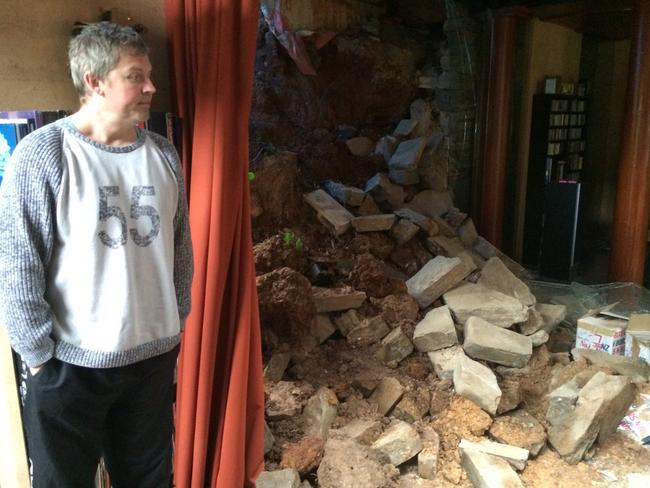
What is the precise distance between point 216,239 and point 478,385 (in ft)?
5.77

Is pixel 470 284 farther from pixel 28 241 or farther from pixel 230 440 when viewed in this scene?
pixel 28 241

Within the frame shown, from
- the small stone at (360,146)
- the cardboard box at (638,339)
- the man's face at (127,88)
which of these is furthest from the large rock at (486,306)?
the man's face at (127,88)

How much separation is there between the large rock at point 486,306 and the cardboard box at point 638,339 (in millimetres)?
665

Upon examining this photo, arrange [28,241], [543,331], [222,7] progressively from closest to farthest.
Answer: [28,241]
[222,7]
[543,331]

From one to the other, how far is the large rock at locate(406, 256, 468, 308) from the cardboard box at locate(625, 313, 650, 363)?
1045 mm

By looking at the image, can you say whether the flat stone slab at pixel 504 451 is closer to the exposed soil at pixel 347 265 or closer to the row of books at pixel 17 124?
the exposed soil at pixel 347 265

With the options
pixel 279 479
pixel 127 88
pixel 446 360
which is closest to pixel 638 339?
pixel 446 360

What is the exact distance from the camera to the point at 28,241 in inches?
41.6

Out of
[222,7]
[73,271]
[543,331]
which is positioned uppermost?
[222,7]

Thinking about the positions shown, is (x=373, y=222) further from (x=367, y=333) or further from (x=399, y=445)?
(x=399, y=445)

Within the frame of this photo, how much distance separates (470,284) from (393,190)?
1141mm

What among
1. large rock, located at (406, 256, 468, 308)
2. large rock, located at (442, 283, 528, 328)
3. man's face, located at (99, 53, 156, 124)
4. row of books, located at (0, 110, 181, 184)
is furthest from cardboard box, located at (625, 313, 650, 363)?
row of books, located at (0, 110, 181, 184)

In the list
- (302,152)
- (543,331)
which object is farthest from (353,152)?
(543,331)

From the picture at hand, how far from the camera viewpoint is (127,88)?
1.14 metres
